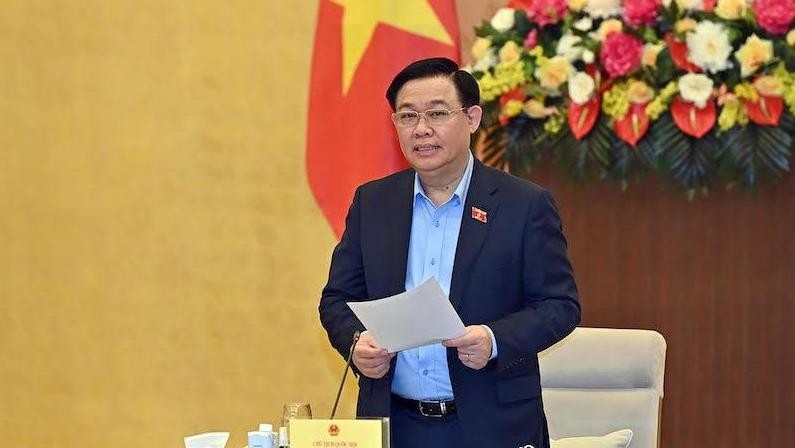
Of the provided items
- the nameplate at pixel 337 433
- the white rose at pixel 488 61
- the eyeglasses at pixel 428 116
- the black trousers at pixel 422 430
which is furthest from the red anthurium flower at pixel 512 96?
the nameplate at pixel 337 433

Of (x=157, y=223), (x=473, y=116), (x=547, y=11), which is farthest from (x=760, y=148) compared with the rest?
(x=157, y=223)

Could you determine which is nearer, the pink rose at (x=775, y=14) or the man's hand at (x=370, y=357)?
the man's hand at (x=370, y=357)

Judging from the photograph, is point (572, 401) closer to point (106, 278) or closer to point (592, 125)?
point (592, 125)

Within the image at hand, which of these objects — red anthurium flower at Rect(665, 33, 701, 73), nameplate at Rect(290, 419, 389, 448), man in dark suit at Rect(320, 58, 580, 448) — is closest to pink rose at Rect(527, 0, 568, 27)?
red anthurium flower at Rect(665, 33, 701, 73)

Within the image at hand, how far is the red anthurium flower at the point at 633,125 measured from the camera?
3.56 m

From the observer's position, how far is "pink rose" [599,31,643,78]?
3514 millimetres

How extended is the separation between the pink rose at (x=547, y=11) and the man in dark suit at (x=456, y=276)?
114 centimetres

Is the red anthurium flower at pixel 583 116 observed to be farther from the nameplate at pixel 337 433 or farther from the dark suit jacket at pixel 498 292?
the nameplate at pixel 337 433

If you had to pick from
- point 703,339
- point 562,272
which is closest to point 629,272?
point 703,339

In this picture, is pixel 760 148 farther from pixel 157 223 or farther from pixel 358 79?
pixel 157 223

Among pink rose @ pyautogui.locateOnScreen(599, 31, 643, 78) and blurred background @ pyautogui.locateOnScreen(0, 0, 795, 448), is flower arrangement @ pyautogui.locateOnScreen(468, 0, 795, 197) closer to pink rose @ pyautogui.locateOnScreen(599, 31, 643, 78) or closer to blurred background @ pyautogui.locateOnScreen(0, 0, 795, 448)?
pink rose @ pyautogui.locateOnScreen(599, 31, 643, 78)

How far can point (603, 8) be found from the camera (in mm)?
3574

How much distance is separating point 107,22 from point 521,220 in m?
2.98

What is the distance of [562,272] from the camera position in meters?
2.50
